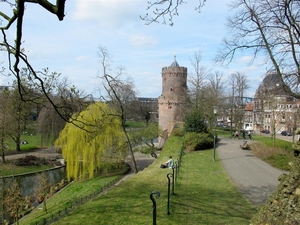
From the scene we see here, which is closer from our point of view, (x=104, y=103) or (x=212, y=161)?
(x=212, y=161)

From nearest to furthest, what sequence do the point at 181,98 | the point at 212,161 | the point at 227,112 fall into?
1. the point at 212,161
2. the point at 181,98
3. the point at 227,112

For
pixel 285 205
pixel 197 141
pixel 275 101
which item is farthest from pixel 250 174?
pixel 275 101

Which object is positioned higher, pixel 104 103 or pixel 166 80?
pixel 166 80

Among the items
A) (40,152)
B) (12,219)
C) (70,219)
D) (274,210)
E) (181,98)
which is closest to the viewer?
(274,210)

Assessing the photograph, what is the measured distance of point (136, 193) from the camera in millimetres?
11406

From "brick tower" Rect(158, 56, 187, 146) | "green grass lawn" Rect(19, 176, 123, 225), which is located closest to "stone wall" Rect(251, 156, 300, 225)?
"green grass lawn" Rect(19, 176, 123, 225)

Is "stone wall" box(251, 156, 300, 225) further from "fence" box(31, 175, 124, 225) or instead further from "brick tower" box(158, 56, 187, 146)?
"brick tower" box(158, 56, 187, 146)

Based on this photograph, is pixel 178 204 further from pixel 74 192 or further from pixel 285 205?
pixel 74 192

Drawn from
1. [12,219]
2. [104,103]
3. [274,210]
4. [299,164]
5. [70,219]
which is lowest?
[12,219]

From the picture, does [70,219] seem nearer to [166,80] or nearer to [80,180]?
[80,180]

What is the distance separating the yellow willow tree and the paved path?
27.8ft

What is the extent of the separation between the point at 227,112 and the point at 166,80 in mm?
10269

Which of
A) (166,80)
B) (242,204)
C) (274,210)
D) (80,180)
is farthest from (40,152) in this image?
(274,210)

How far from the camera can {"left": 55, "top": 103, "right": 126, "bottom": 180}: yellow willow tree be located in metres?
22.1
